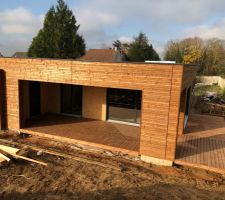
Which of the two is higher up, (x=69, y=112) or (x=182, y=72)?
(x=182, y=72)

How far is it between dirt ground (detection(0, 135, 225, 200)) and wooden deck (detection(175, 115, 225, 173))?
0.85 ft

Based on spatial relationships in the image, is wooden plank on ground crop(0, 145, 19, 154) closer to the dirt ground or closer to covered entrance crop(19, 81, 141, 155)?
the dirt ground

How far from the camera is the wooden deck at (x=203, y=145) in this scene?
6713mm

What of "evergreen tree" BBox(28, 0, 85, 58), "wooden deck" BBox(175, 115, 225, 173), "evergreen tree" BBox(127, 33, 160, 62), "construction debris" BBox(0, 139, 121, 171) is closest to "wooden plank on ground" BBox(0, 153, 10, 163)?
"construction debris" BBox(0, 139, 121, 171)

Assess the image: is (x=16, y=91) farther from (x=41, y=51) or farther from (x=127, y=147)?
(x=41, y=51)

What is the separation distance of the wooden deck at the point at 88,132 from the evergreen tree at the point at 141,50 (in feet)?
64.0

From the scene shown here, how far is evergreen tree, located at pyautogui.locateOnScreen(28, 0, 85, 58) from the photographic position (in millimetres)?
25016

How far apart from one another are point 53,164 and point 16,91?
365 centimetres

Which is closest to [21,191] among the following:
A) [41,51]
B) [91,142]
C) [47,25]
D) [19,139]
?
[91,142]

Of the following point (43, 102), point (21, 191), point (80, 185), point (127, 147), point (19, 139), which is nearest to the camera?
point (21, 191)

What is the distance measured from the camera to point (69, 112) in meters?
11.7

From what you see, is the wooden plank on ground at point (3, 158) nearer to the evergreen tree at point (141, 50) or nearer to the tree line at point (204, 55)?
the evergreen tree at point (141, 50)

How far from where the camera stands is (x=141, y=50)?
93.8 ft

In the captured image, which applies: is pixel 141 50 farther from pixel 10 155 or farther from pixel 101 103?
pixel 10 155
